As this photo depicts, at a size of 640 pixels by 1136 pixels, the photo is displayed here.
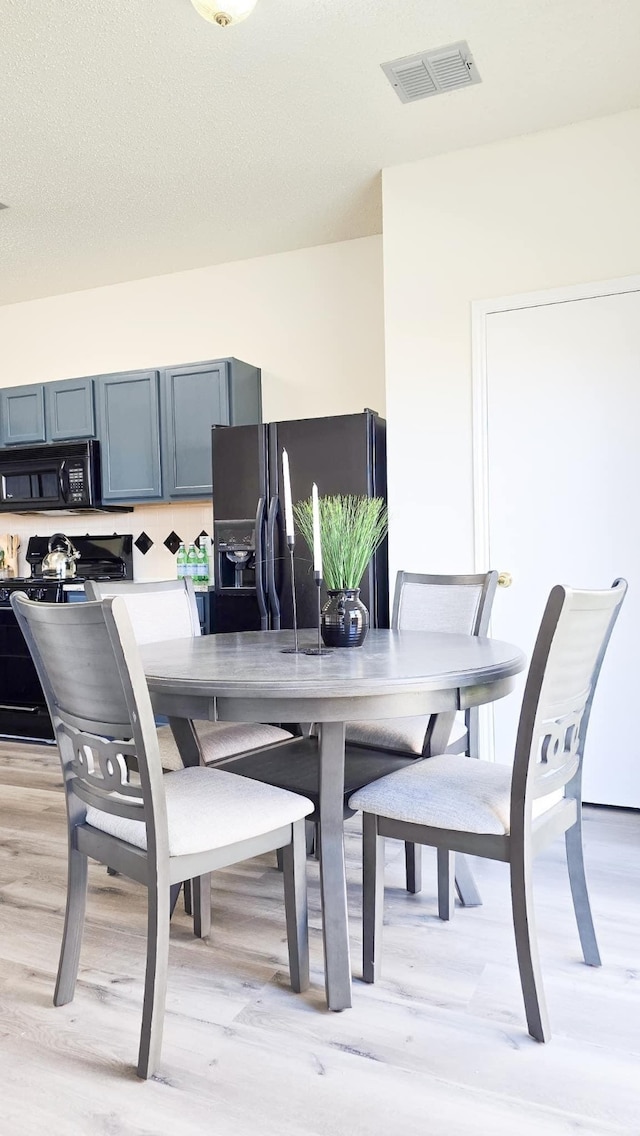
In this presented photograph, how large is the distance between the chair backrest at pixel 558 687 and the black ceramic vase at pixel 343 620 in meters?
0.61

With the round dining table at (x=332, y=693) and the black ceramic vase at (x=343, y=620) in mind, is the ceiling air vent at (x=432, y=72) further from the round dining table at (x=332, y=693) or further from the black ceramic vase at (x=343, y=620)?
the round dining table at (x=332, y=693)

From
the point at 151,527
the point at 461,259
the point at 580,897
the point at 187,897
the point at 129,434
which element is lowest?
the point at 187,897

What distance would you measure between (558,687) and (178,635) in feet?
4.81

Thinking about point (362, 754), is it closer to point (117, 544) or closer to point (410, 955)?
point (410, 955)

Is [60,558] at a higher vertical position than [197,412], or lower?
lower

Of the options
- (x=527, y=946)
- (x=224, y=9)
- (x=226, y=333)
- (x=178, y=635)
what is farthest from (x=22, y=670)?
(x=527, y=946)

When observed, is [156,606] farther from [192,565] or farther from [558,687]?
[192,565]

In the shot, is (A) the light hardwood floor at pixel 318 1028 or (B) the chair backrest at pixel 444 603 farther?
(B) the chair backrest at pixel 444 603

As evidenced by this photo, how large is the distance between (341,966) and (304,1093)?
280mm

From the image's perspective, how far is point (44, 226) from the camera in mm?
3938

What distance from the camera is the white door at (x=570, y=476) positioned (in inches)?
119

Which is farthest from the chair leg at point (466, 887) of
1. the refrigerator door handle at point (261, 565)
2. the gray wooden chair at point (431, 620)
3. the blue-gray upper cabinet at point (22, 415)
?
the blue-gray upper cabinet at point (22, 415)

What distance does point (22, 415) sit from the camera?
4754 millimetres

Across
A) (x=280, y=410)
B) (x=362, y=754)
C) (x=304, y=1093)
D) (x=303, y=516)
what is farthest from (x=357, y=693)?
(x=280, y=410)
